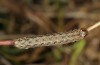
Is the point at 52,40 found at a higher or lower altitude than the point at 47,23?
lower

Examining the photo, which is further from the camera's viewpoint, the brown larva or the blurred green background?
the blurred green background

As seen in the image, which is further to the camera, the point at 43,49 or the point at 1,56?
the point at 43,49

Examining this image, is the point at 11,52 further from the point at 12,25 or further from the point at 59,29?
the point at 59,29

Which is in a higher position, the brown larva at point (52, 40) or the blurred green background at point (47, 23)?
the blurred green background at point (47, 23)

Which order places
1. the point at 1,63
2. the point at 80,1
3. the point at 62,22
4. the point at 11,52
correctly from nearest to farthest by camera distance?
the point at 1,63 → the point at 11,52 → the point at 62,22 → the point at 80,1

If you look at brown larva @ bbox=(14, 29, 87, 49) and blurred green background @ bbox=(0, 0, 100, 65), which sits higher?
blurred green background @ bbox=(0, 0, 100, 65)

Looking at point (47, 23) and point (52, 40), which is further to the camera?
point (47, 23)

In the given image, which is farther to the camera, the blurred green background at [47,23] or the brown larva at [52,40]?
the blurred green background at [47,23]

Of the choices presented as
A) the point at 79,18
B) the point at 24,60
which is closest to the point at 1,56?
the point at 24,60
